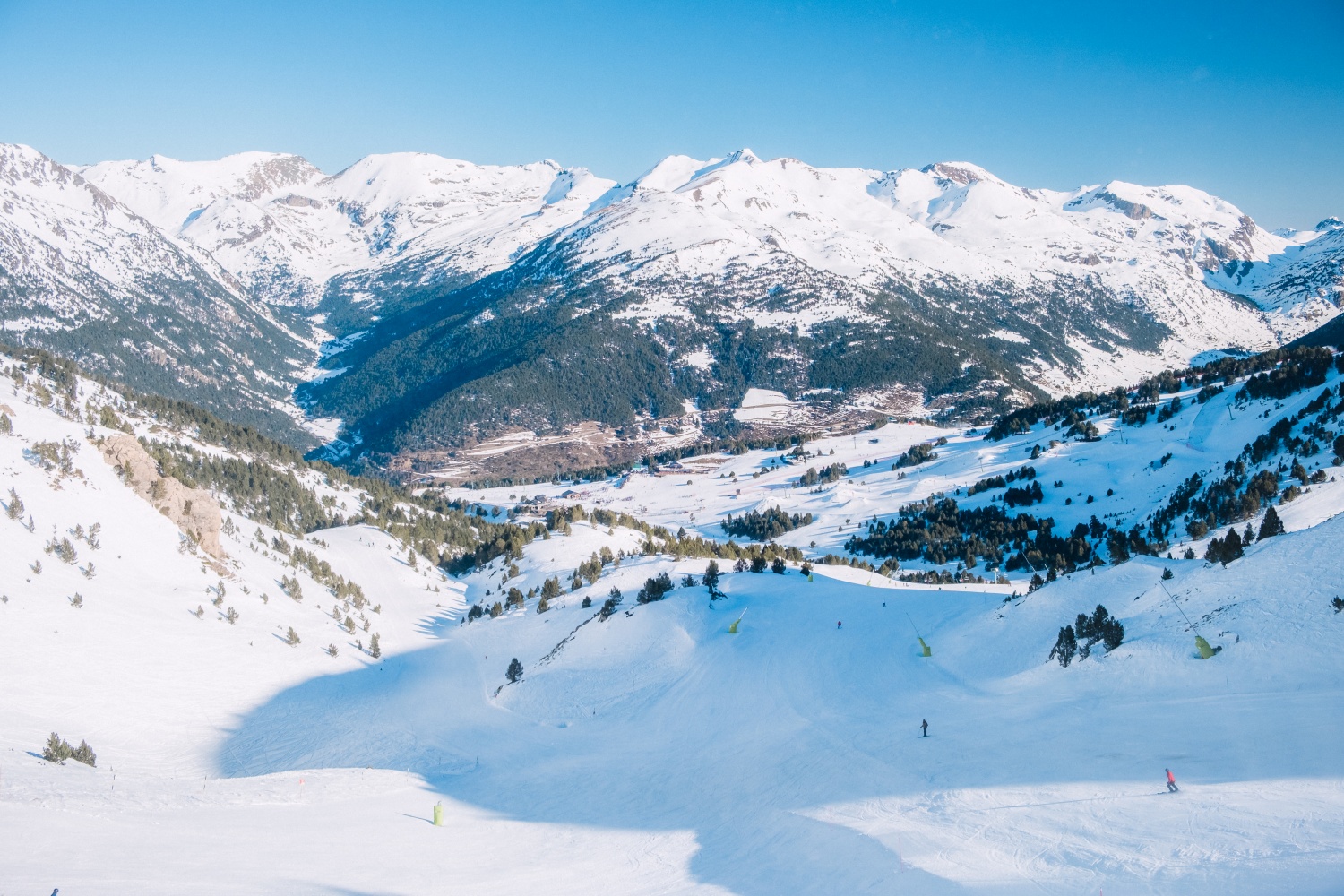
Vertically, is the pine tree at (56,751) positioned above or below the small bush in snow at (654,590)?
below

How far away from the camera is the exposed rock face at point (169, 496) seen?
51281mm

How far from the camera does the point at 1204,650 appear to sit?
993 inches

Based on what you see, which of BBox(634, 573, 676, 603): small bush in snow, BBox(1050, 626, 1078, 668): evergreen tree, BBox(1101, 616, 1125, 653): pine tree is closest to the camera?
BBox(1101, 616, 1125, 653): pine tree

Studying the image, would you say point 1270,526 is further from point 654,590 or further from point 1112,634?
point 654,590

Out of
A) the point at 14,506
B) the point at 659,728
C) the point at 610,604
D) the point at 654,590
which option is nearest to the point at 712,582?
the point at 654,590

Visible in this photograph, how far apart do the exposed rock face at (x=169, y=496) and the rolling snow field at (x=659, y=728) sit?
1.07 metres

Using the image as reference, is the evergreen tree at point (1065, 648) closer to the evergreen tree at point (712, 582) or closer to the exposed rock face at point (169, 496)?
the evergreen tree at point (712, 582)

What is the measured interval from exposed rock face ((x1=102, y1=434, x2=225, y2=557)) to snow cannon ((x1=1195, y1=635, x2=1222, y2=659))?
177 ft

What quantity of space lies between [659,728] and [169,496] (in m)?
37.8

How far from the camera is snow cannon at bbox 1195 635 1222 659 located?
25.0 meters

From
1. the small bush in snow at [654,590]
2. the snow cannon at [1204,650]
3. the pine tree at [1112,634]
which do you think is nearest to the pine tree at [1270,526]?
the pine tree at [1112,634]

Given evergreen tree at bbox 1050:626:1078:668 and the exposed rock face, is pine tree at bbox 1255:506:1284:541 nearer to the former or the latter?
evergreen tree at bbox 1050:626:1078:668

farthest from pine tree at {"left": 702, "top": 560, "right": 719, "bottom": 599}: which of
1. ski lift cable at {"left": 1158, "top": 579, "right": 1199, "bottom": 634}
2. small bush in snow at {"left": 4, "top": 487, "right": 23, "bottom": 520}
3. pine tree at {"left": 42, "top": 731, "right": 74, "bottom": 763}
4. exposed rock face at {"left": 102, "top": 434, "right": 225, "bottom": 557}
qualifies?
small bush in snow at {"left": 4, "top": 487, "right": 23, "bottom": 520}

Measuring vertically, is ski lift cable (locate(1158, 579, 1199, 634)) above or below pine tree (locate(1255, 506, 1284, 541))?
below
